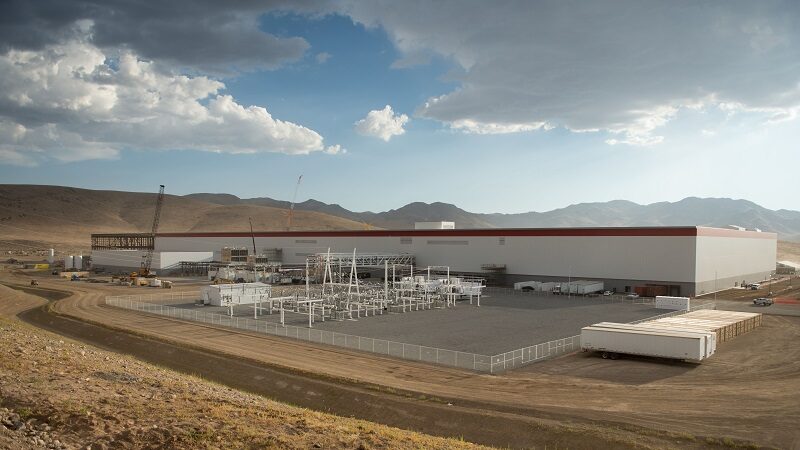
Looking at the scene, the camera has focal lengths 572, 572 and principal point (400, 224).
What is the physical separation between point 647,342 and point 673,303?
2675 centimetres

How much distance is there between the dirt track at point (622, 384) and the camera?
23.8m

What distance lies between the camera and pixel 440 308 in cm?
6159

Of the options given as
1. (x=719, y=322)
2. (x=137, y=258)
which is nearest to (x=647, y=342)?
(x=719, y=322)

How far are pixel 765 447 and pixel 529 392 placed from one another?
32.2ft

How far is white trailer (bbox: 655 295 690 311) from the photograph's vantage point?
5762 cm

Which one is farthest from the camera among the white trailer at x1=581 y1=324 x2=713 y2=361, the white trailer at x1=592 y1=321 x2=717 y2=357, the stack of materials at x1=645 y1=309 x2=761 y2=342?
the stack of materials at x1=645 y1=309 x2=761 y2=342

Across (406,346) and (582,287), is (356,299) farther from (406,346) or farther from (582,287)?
(582,287)

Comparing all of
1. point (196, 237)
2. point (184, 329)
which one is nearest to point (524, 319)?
point (184, 329)

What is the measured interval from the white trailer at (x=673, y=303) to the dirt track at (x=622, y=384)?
14768 millimetres

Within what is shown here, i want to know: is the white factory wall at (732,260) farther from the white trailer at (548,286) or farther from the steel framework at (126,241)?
the steel framework at (126,241)

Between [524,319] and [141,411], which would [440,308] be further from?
[141,411]

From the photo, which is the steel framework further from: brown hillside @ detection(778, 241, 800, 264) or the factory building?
brown hillside @ detection(778, 241, 800, 264)

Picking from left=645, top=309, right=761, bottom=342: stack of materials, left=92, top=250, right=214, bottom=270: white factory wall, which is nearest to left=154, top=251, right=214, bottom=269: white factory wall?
left=92, top=250, right=214, bottom=270: white factory wall

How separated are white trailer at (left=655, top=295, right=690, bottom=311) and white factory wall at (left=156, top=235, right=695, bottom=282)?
1067 cm
